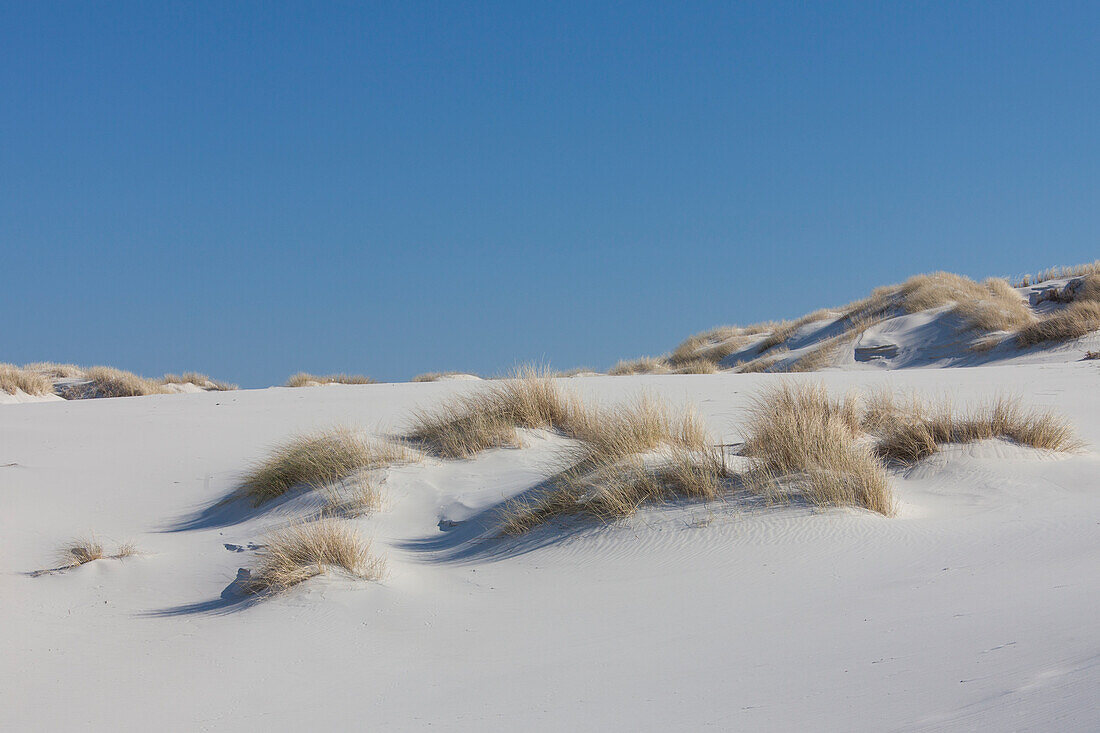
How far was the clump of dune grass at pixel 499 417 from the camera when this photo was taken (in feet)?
22.1

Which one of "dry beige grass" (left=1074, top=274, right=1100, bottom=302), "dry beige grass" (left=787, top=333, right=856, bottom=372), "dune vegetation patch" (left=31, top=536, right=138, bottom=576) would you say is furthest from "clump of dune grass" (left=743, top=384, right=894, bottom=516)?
"dry beige grass" (left=1074, top=274, right=1100, bottom=302)

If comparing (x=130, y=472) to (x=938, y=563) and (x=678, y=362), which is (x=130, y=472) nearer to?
(x=938, y=563)

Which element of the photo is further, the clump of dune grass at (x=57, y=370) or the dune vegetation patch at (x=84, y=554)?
the clump of dune grass at (x=57, y=370)

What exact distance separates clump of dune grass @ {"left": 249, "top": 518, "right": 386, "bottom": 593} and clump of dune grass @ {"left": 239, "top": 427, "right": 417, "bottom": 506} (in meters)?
1.90

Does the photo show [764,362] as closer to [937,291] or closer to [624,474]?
[937,291]

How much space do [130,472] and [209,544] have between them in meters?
2.49

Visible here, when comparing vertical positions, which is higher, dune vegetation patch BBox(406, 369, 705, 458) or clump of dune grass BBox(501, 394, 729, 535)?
dune vegetation patch BBox(406, 369, 705, 458)

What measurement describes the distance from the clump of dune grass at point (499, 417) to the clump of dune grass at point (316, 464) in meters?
0.45

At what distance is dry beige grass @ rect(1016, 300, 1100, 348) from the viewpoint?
16828mm

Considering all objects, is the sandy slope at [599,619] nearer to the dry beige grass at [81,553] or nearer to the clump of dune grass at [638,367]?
the dry beige grass at [81,553]

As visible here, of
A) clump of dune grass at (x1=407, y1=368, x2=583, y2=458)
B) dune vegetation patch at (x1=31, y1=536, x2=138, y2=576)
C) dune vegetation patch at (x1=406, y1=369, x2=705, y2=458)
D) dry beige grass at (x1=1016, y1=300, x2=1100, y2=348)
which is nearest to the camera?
dune vegetation patch at (x1=31, y1=536, x2=138, y2=576)

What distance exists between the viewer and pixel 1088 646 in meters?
2.20

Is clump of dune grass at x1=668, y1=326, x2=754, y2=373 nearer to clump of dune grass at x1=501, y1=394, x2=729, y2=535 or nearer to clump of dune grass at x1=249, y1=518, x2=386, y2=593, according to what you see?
clump of dune grass at x1=501, y1=394, x2=729, y2=535

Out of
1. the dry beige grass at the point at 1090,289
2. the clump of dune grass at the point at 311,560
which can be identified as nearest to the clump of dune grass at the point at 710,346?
the dry beige grass at the point at 1090,289
